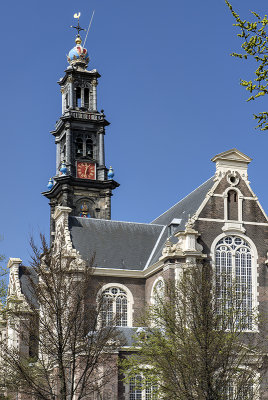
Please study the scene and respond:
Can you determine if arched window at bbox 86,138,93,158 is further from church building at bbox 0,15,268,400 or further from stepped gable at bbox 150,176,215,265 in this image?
stepped gable at bbox 150,176,215,265

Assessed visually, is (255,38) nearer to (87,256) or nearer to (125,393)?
(125,393)

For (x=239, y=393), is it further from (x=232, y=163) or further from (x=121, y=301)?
(x=232, y=163)

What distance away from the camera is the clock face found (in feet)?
288

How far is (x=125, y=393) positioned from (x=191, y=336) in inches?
410

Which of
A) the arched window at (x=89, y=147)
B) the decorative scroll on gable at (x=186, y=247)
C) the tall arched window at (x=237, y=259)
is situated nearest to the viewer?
the decorative scroll on gable at (x=186, y=247)

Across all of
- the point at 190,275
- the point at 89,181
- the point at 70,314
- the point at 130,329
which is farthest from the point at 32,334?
the point at 89,181

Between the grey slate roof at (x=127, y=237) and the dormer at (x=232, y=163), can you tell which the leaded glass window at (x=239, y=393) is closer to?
the grey slate roof at (x=127, y=237)

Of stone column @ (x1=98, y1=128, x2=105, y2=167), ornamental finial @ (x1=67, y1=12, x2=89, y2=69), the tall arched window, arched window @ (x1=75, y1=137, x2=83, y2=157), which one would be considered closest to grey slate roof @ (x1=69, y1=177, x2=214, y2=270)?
the tall arched window

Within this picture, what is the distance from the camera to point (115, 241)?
200 feet

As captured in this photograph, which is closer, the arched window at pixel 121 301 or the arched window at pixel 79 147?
the arched window at pixel 121 301

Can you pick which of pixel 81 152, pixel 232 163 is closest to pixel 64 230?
pixel 232 163

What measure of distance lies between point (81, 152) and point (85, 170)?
236cm

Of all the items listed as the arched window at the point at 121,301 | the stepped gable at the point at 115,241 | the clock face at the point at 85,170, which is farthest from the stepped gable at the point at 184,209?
the clock face at the point at 85,170

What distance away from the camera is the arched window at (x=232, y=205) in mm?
54344
